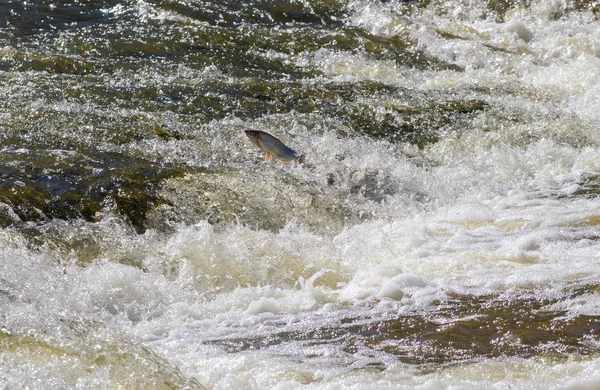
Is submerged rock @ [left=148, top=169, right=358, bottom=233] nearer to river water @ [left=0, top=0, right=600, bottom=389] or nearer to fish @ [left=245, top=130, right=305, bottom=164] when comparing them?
river water @ [left=0, top=0, right=600, bottom=389]

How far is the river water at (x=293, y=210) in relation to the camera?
367 centimetres

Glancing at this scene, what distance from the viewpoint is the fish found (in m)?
5.75

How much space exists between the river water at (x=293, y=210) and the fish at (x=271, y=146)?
0.79ft

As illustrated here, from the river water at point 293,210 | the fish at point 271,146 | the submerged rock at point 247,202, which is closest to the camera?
the river water at point 293,210

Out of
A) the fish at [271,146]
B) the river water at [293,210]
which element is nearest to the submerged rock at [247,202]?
the river water at [293,210]

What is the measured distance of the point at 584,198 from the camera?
588 centimetres

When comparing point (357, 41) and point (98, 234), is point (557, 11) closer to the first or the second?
point (357, 41)

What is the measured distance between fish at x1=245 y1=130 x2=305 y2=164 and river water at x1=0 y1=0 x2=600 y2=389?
24cm

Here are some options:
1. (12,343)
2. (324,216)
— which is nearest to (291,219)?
(324,216)

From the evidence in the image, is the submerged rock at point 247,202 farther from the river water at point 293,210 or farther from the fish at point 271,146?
the fish at point 271,146

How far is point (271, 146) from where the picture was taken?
578 centimetres

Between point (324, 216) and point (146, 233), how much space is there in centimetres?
137

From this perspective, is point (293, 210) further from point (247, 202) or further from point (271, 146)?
point (271, 146)

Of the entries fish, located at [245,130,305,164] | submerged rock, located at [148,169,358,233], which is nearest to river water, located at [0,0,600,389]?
submerged rock, located at [148,169,358,233]
